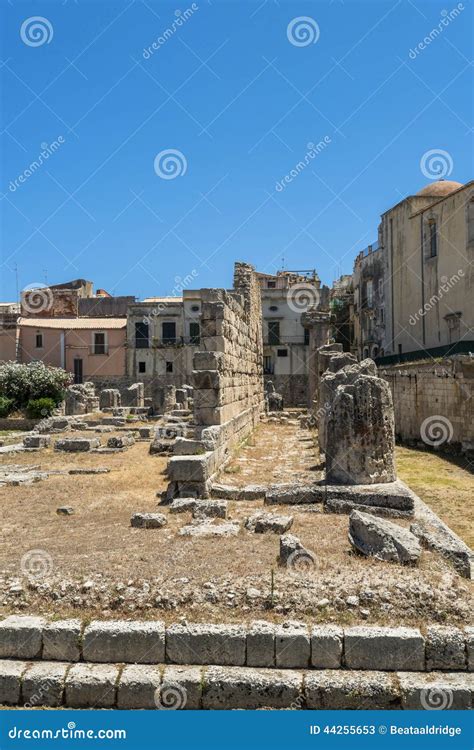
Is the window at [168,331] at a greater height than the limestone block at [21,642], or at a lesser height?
greater

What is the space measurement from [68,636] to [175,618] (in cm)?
84

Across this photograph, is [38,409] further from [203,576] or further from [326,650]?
[326,650]

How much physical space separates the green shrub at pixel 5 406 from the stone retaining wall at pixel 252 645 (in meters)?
25.3

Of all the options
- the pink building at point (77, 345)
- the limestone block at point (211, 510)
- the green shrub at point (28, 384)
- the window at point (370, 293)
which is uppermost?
the window at point (370, 293)

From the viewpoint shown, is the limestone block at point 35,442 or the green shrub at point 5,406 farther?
the green shrub at point 5,406

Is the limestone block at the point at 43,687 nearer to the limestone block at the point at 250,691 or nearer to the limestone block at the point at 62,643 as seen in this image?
the limestone block at the point at 62,643

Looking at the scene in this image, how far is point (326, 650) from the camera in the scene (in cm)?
451

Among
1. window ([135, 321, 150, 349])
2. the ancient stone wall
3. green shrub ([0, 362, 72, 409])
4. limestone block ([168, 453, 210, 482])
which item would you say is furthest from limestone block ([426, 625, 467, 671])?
window ([135, 321, 150, 349])

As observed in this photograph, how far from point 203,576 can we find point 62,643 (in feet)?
4.25

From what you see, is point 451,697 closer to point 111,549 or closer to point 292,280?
point 111,549

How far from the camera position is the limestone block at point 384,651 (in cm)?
448

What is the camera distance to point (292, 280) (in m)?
47.2

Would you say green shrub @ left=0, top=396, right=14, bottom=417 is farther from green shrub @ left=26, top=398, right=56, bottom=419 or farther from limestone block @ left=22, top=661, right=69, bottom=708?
limestone block @ left=22, top=661, right=69, bottom=708

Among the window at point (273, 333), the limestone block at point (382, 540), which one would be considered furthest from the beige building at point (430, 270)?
the limestone block at point (382, 540)
